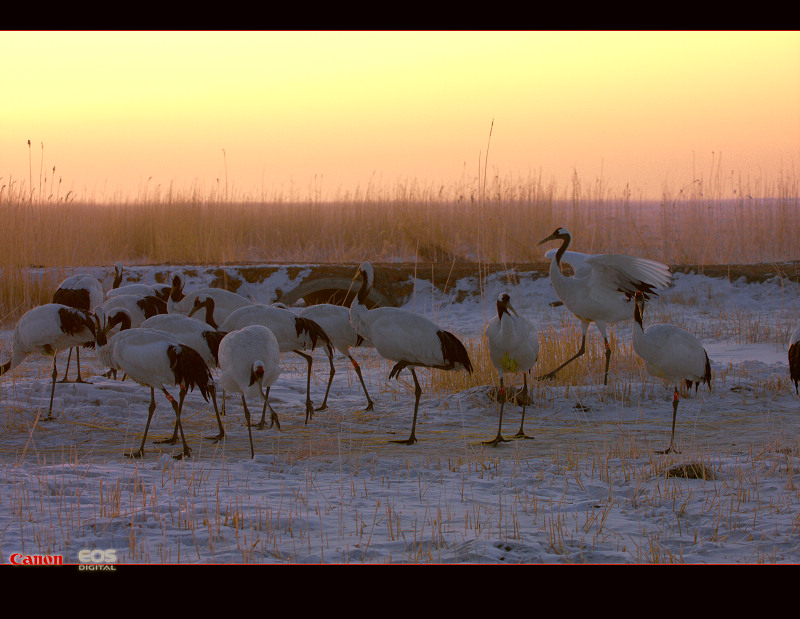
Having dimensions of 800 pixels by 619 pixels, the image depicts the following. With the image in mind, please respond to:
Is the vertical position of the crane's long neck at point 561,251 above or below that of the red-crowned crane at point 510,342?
above

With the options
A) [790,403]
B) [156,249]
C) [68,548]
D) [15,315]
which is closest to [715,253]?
[790,403]

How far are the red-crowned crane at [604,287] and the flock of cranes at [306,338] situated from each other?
0.4 inches

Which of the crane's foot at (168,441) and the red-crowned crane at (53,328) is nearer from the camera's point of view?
the crane's foot at (168,441)

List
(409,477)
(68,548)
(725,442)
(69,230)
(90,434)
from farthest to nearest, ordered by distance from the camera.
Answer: (69,230) < (90,434) < (725,442) < (409,477) < (68,548)

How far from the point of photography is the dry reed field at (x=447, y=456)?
4090mm

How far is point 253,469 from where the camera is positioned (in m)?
5.69

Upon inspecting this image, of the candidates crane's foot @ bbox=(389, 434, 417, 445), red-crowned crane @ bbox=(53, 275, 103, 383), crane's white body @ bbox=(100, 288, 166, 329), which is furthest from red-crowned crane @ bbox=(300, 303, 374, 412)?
red-crowned crane @ bbox=(53, 275, 103, 383)

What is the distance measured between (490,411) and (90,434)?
3.07m

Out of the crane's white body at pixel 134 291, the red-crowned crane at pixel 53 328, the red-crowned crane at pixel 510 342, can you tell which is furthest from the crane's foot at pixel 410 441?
the crane's white body at pixel 134 291

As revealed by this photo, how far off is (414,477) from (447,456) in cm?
69

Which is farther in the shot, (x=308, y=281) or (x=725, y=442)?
(x=308, y=281)

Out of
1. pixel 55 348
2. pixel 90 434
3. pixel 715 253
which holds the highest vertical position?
pixel 715 253

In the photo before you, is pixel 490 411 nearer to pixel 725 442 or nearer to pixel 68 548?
pixel 725 442

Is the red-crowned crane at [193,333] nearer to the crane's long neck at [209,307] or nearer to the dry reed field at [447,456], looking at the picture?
the dry reed field at [447,456]
